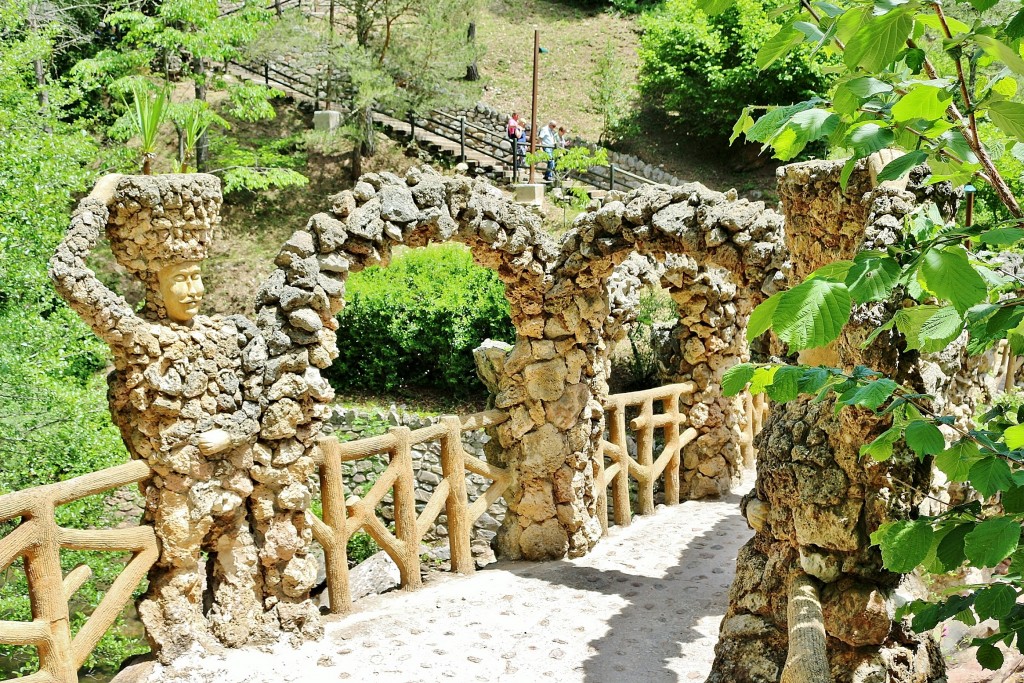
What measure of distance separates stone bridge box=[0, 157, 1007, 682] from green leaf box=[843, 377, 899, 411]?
1815 millimetres

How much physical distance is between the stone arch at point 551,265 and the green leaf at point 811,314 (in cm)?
484

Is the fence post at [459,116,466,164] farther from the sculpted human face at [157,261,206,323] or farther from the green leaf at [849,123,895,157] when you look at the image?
the green leaf at [849,123,895,157]

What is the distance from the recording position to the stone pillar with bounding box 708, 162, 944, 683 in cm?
396

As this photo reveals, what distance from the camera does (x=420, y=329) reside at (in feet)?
43.4

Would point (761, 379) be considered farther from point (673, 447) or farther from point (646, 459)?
point (673, 447)

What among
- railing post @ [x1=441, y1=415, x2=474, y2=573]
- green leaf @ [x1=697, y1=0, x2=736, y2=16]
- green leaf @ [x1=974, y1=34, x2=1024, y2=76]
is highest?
green leaf @ [x1=697, y1=0, x2=736, y2=16]

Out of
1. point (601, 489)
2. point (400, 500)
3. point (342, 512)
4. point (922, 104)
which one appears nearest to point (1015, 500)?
point (922, 104)

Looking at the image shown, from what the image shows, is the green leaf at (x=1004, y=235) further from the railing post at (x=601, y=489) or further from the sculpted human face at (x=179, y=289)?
the railing post at (x=601, y=489)

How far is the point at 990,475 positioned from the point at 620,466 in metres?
7.28

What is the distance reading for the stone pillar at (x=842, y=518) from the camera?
3961 millimetres

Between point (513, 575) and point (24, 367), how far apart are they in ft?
16.5

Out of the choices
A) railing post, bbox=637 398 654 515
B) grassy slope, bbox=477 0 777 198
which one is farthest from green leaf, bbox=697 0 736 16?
grassy slope, bbox=477 0 777 198

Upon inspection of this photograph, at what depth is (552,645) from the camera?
6406 millimetres

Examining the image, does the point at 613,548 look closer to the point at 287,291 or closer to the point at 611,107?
the point at 287,291
